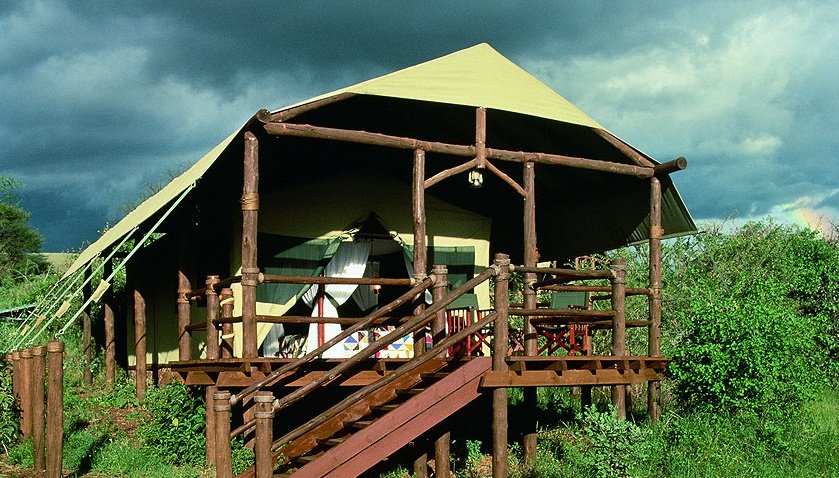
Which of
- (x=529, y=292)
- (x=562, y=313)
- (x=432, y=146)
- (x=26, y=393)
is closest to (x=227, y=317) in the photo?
(x=26, y=393)

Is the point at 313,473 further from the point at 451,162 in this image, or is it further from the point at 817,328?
the point at 817,328

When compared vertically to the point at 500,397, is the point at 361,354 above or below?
above

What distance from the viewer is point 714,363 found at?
976cm

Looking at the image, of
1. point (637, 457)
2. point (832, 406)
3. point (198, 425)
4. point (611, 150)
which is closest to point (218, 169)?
point (198, 425)

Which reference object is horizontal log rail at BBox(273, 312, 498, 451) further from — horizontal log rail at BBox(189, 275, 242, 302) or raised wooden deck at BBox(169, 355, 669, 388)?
horizontal log rail at BBox(189, 275, 242, 302)

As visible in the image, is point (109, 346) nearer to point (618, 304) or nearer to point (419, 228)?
point (419, 228)

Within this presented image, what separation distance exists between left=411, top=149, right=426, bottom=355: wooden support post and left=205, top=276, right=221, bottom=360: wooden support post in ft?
6.84

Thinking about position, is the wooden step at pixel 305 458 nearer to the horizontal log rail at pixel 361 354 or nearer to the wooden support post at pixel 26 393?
the horizontal log rail at pixel 361 354

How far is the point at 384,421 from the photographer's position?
7.77 m

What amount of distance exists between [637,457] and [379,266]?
21.0ft

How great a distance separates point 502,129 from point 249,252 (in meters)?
4.38

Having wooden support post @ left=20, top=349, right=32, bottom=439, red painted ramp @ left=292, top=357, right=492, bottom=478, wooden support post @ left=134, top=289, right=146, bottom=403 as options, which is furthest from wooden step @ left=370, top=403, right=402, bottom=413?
wooden support post @ left=134, top=289, right=146, bottom=403

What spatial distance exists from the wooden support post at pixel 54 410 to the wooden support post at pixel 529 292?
4588 mm

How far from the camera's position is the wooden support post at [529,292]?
9617 millimetres
